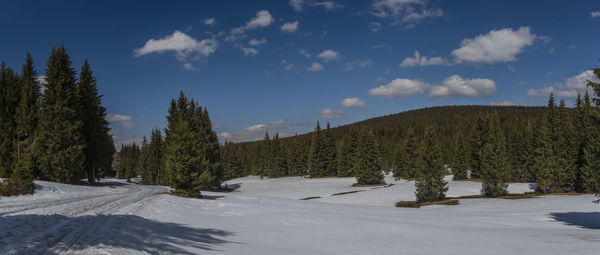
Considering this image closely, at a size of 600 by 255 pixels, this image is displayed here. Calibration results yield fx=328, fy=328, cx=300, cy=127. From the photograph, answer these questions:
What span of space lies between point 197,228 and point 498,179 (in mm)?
34192

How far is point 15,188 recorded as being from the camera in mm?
22094

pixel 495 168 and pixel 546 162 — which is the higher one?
pixel 546 162

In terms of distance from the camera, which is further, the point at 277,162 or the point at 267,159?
the point at 267,159

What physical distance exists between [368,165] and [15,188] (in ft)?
155

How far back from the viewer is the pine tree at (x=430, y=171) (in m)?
32.7

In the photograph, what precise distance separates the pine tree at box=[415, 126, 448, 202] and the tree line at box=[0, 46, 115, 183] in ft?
120

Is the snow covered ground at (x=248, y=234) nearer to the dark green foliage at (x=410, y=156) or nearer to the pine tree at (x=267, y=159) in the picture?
the dark green foliage at (x=410, y=156)

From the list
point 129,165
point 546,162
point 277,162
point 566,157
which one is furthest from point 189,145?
point 129,165

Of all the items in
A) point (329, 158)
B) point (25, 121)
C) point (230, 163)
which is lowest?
point (230, 163)

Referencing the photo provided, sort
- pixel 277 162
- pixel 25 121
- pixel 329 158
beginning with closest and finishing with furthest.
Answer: pixel 25 121, pixel 329 158, pixel 277 162

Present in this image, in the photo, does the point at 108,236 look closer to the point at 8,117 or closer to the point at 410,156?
the point at 8,117

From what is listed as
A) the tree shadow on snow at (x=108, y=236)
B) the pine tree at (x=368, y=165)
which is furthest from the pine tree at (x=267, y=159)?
the tree shadow on snow at (x=108, y=236)

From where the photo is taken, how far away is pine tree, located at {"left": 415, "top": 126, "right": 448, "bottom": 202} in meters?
32.7

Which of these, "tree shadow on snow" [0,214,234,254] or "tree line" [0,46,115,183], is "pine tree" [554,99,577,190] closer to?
"tree shadow on snow" [0,214,234,254]
